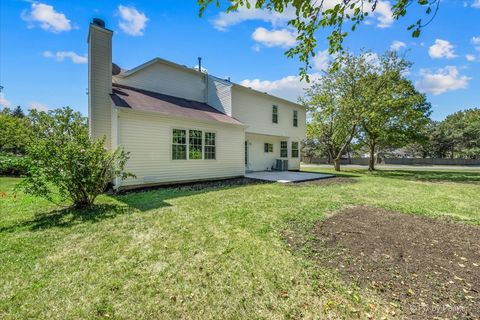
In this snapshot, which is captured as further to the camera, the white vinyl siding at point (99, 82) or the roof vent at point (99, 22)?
the roof vent at point (99, 22)

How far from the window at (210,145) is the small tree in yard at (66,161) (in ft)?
16.1

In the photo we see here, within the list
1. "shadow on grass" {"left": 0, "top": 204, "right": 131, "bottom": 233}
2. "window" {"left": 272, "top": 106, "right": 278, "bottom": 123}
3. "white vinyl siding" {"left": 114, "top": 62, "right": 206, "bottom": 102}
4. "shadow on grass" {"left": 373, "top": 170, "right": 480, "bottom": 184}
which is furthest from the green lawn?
"window" {"left": 272, "top": 106, "right": 278, "bottom": 123}

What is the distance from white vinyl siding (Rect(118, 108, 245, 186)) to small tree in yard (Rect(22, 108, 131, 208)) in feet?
7.02

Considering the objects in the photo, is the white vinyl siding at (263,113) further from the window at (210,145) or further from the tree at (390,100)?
the tree at (390,100)

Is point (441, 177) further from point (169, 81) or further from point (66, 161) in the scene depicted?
point (66, 161)

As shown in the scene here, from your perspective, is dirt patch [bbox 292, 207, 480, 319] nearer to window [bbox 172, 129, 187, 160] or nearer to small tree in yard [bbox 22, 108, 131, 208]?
small tree in yard [bbox 22, 108, 131, 208]

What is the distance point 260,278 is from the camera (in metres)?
2.71

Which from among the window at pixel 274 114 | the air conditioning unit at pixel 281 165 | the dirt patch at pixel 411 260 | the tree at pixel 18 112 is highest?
the tree at pixel 18 112

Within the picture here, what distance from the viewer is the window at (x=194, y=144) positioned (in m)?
10.1

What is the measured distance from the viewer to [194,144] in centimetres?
1022

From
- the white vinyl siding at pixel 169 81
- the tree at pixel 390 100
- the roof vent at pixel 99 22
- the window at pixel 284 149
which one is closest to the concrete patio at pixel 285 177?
the window at pixel 284 149

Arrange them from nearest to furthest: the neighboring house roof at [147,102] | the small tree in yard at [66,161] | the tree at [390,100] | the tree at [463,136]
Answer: the small tree in yard at [66,161], the neighboring house roof at [147,102], the tree at [390,100], the tree at [463,136]

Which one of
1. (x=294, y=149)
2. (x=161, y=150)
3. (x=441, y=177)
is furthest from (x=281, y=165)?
(x=441, y=177)

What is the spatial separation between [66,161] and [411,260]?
694 centimetres
